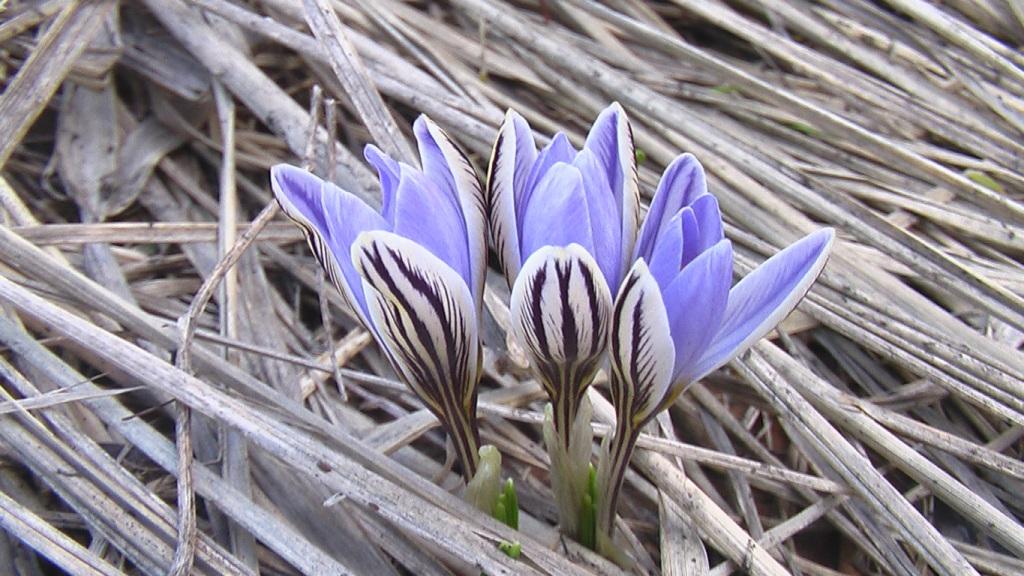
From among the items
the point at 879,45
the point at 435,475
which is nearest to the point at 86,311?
the point at 435,475

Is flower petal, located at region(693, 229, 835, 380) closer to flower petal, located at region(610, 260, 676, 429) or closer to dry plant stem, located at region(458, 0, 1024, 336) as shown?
flower petal, located at region(610, 260, 676, 429)

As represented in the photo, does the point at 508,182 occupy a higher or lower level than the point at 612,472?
higher

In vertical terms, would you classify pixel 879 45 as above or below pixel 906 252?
above

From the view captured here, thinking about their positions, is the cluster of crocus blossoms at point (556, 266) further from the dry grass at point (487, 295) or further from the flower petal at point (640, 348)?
the dry grass at point (487, 295)

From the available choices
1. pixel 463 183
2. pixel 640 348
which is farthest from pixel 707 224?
pixel 463 183

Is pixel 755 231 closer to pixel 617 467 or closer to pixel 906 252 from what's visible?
pixel 906 252

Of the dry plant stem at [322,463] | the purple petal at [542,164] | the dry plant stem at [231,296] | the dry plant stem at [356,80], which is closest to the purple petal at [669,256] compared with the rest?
the purple petal at [542,164]

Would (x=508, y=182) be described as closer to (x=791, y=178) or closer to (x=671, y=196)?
(x=671, y=196)
